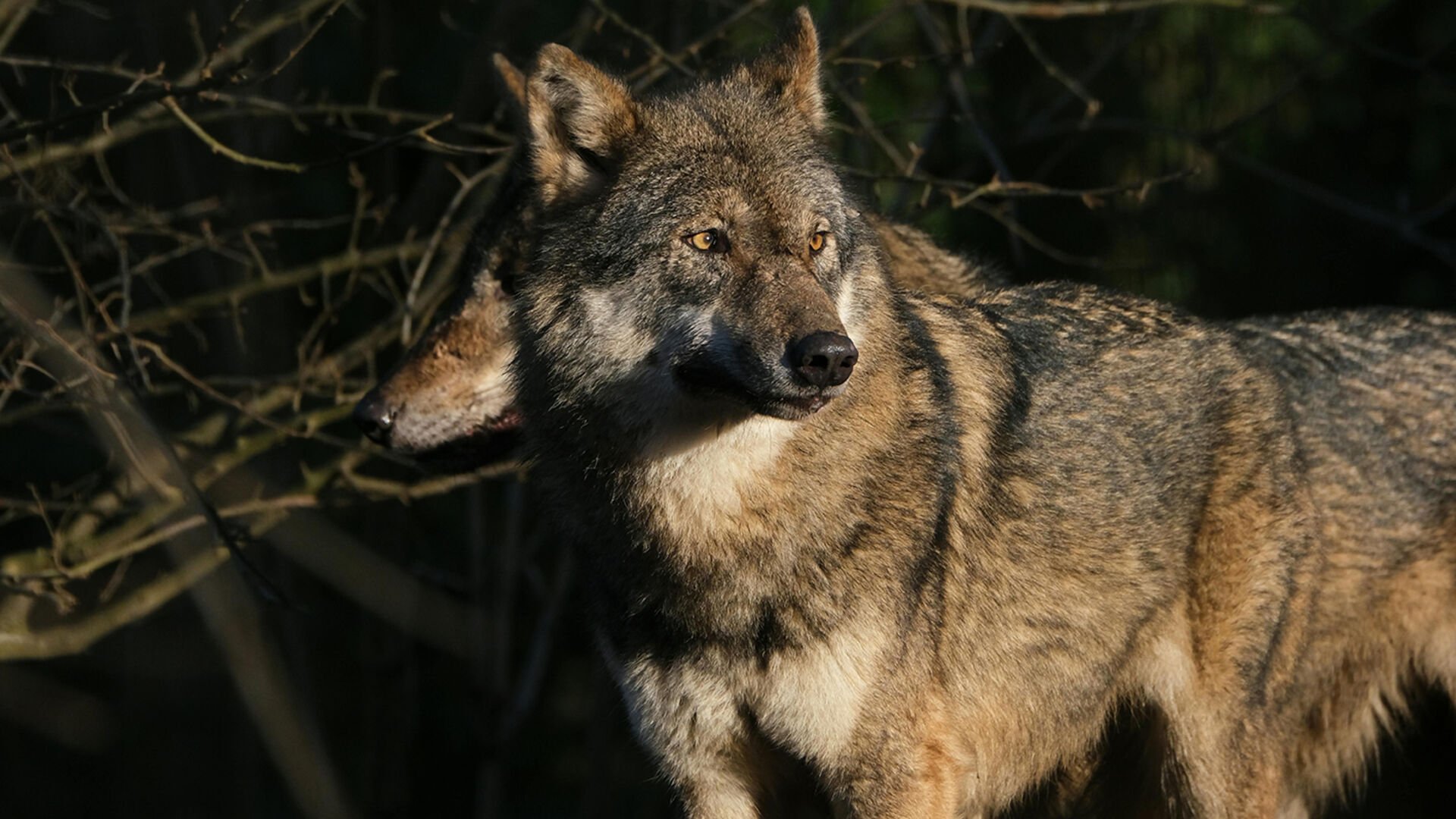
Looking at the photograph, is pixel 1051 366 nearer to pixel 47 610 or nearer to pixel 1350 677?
pixel 1350 677

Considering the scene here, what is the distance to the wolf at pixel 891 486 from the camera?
151 inches

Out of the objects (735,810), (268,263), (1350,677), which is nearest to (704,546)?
(735,810)

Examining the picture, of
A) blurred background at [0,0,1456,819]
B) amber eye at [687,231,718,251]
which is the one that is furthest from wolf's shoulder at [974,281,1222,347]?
amber eye at [687,231,718,251]

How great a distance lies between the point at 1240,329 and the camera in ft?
16.6

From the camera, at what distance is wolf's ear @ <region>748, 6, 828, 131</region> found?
426 centimetres

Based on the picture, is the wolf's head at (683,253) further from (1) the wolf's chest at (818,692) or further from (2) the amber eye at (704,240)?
(1) the wolf's chest at (818,692)

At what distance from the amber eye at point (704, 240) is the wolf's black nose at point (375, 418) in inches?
71.2

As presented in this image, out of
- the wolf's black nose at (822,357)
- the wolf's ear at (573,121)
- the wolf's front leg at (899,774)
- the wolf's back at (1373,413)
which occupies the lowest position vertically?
the wolf's front leg at (899,774)

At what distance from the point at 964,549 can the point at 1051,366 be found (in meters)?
0.66

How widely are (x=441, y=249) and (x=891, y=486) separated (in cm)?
334

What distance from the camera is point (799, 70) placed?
4277 mm

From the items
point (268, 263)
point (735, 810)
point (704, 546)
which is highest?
point (268, 263)

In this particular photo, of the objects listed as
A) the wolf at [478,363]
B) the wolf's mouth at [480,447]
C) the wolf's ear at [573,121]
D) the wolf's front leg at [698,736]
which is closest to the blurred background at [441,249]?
the wolf at [478,363]

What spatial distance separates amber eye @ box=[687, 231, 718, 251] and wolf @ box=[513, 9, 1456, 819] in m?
0.02
